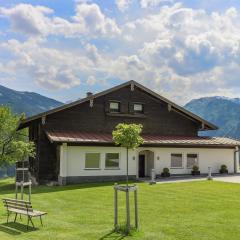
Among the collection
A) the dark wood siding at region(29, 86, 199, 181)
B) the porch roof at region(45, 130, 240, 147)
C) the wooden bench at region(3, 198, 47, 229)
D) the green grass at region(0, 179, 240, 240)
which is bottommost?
the green grass at region(0, 179, 240, 240)

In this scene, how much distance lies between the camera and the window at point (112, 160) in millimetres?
33281

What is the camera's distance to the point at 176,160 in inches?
1438

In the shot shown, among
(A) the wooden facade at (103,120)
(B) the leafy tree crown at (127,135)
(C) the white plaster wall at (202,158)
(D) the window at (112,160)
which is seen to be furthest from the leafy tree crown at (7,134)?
(B) the leafy tree crown at (127,135)

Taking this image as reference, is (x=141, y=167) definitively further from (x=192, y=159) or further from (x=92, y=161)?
(x=92, y=161)

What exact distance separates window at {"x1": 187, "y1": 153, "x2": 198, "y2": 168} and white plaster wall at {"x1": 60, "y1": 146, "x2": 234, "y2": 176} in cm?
30

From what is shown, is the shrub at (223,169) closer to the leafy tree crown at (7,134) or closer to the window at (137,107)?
the window at (137,107)

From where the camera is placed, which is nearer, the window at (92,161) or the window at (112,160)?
the window at (92,161)

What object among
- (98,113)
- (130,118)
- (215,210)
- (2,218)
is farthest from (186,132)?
(2,218)

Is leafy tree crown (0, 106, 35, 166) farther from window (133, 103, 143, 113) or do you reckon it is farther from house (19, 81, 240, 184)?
window (133, 103, 143, 113)

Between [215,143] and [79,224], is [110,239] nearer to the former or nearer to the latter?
[79,224]

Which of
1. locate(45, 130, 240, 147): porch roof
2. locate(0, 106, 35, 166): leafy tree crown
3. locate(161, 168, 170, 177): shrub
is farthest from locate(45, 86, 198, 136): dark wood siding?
locate(0, 106, 35, 166): leafy tree crown

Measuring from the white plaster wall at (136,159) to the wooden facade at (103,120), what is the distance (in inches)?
70.1

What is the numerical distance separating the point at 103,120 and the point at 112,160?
14.7ft

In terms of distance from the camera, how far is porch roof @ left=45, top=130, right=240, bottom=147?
31.5m
